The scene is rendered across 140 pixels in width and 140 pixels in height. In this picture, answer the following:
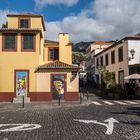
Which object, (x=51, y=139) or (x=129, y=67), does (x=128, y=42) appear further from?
(x=51, y=139)

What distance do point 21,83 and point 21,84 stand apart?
83 millimetres

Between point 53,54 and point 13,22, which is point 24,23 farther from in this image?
point 53,54

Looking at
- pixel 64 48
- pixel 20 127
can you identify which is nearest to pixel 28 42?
pixel 64 48

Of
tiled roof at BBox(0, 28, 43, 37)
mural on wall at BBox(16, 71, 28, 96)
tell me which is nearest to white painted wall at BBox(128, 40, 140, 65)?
tiled roof at BBox(0, 28, 43, 37)

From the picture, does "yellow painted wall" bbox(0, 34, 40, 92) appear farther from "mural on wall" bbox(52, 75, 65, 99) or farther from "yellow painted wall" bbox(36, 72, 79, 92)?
"mural on wall" bbox(52, 75, 65, 99)

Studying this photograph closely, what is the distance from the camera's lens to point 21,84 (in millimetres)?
28469

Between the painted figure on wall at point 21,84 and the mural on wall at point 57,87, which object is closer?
the painted figure on wall at point 21,84

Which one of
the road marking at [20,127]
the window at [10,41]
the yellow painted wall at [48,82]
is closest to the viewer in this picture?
the road marking at [20,127]

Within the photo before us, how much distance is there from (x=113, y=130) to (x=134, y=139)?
1828mm

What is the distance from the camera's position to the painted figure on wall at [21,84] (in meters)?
28.4

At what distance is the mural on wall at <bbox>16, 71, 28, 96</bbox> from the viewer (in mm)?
28422

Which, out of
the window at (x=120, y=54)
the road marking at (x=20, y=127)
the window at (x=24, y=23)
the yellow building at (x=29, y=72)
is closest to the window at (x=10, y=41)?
the yellow building at (x=29, y=72)

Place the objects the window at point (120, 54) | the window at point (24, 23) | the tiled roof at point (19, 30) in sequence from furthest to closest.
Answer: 1. the window at point (120, 54)
2. the window at point (24, 23)
3. the tiled roof at point (19, 30)

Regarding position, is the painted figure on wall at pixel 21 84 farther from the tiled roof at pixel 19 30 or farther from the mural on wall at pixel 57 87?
the tiled roof at pixel 19 30
